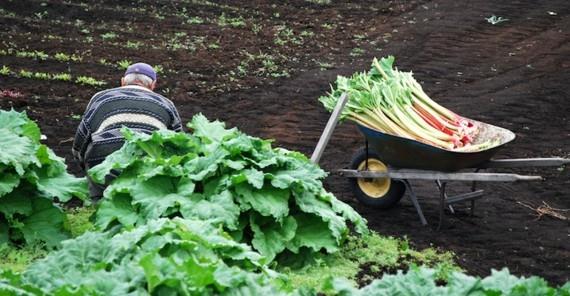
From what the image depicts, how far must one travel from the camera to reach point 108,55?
566 inches

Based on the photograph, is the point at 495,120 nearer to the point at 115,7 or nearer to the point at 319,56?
the point at 319,56

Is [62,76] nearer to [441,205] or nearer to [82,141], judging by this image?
[82,141]

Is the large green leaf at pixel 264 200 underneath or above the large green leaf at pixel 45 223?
above

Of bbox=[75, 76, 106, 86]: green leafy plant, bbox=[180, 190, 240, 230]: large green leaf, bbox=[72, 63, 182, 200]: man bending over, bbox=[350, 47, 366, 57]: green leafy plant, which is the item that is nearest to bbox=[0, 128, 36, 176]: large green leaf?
bbox=[72, 63, 182, 200]: man bending over

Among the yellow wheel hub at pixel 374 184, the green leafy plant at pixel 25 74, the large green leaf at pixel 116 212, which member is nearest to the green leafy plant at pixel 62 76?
the green leafy plant at pixel 25 74

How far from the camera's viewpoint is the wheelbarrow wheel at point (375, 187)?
30.8 ft

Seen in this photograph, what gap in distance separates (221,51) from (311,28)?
8.22 feet

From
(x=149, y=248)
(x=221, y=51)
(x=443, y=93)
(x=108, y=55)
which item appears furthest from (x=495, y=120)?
(x=149, y=248)

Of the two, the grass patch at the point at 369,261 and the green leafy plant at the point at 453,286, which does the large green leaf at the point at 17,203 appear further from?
the green leafy plant at the point at 453,286

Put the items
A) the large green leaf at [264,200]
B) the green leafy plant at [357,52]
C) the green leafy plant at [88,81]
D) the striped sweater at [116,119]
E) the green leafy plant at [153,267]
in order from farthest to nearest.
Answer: the green leafy plant at [357,52] → the green leafy plant at [88,81] → the striped sweater at [116,119] → the large green leaf at [264,200] → the green leafy plant at [153,267]

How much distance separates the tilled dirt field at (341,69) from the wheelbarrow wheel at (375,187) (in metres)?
0.11

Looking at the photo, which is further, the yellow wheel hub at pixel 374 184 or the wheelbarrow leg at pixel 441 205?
the yellow wheel hub at pixel 374 184

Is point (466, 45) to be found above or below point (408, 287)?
below

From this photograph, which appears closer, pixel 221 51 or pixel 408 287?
pixel 408 287
